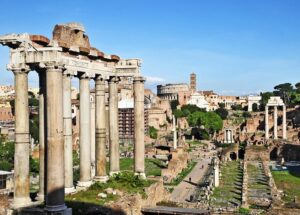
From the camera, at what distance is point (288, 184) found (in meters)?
45.1

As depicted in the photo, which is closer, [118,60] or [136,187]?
[136,187]

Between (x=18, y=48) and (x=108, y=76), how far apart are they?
6.64 m

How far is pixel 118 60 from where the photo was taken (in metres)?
23.6

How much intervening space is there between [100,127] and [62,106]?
6.69m

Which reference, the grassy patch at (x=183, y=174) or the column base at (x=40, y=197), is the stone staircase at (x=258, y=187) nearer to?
the grassy patch at (x=183, y=174)

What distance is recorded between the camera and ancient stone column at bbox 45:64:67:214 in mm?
15281

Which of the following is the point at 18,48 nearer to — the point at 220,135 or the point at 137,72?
the point at 137,72

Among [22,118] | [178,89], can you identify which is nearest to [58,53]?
[22,118]

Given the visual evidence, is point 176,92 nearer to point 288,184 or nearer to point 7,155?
point 7,155

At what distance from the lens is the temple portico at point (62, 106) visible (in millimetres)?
15375

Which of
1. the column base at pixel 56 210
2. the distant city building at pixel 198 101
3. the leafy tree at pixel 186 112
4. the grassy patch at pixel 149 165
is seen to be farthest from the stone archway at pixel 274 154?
the distant city building at pixel 198 101

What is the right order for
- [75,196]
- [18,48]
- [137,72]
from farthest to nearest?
[137,72]
[75,196]
[18,48]

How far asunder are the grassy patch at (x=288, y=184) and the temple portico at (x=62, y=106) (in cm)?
1869

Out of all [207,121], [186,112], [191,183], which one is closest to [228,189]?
[191,183]
